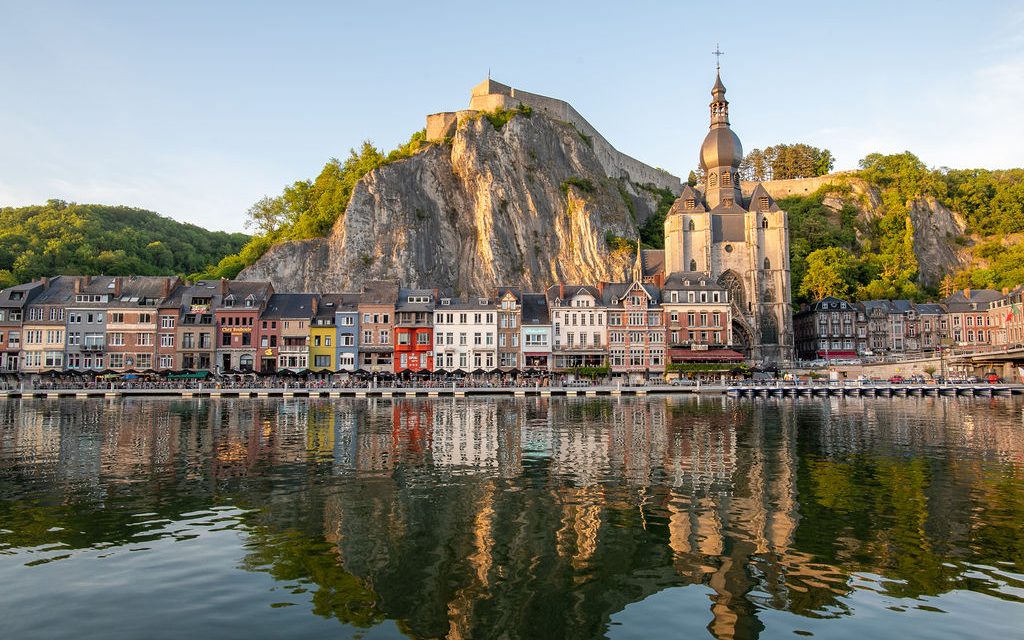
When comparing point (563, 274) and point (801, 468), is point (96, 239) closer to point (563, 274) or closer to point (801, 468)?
point (563, 274)

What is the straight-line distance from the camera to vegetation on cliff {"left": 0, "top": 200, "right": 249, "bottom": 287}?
80500 millimetres

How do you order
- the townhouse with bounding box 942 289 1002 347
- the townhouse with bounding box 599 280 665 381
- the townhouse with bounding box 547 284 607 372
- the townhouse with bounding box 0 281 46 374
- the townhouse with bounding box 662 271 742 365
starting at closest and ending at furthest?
1. the townhouse with bounding box 0 281 46 374
2. the townhouse with bounding box 547 284 607 372
3. the townhouse with bounding box 599 280 665 381
4. the townhouse with bounding box 662 271 742 365
5. the townhouse with bounding box 942 289 1002 347

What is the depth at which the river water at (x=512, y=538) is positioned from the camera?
30.4 feet

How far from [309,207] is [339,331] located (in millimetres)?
33140

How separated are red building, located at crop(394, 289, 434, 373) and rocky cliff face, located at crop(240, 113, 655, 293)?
46.6 feet

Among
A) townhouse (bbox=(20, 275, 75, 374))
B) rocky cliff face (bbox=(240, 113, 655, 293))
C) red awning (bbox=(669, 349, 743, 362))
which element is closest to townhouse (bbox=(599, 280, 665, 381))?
red awning (bbox=(669, 349, 743, 362))

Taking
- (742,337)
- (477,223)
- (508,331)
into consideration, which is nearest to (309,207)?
(477,223)

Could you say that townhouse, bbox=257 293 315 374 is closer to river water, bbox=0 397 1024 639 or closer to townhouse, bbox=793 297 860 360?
river water, bbox=0 397 1024 639

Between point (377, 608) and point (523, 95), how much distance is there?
94.2 meters

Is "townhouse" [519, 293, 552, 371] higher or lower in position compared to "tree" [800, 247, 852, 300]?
lower

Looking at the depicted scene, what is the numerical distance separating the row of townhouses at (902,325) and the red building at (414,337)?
4548cm

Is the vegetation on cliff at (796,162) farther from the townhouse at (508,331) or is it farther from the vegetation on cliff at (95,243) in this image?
the vegetation on cliff at (95,243)

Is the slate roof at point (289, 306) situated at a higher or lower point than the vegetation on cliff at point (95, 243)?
lower

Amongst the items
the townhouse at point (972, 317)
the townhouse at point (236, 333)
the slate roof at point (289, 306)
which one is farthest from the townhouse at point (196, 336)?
the townhouse at point (972, 317)
